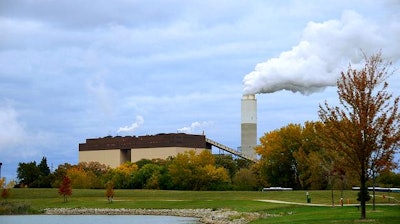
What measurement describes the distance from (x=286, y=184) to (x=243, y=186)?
7091 mm

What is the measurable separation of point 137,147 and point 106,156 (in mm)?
10247

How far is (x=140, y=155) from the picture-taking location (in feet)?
541

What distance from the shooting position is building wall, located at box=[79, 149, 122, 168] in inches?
6619

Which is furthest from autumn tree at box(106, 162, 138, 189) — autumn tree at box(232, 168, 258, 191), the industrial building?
the industrial building

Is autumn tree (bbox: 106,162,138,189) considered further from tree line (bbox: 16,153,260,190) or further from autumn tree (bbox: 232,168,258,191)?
autumn tree (bbox: 232,168,258,191)

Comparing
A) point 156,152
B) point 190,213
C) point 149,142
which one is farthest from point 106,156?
point 190,213

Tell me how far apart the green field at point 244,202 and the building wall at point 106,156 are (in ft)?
221

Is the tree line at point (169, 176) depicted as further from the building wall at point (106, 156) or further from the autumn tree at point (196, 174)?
the building wall at point (106, 156)

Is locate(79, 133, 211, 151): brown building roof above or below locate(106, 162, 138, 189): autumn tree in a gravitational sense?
above

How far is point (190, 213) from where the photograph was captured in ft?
202

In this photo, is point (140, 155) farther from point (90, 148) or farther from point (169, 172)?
point (169, 172)

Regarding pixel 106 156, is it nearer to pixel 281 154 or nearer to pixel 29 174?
pixel 29 174

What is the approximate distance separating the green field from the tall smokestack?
30872mm

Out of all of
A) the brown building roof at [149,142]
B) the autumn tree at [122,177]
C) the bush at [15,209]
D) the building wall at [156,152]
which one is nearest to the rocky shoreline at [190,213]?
the bush at [15,209]
